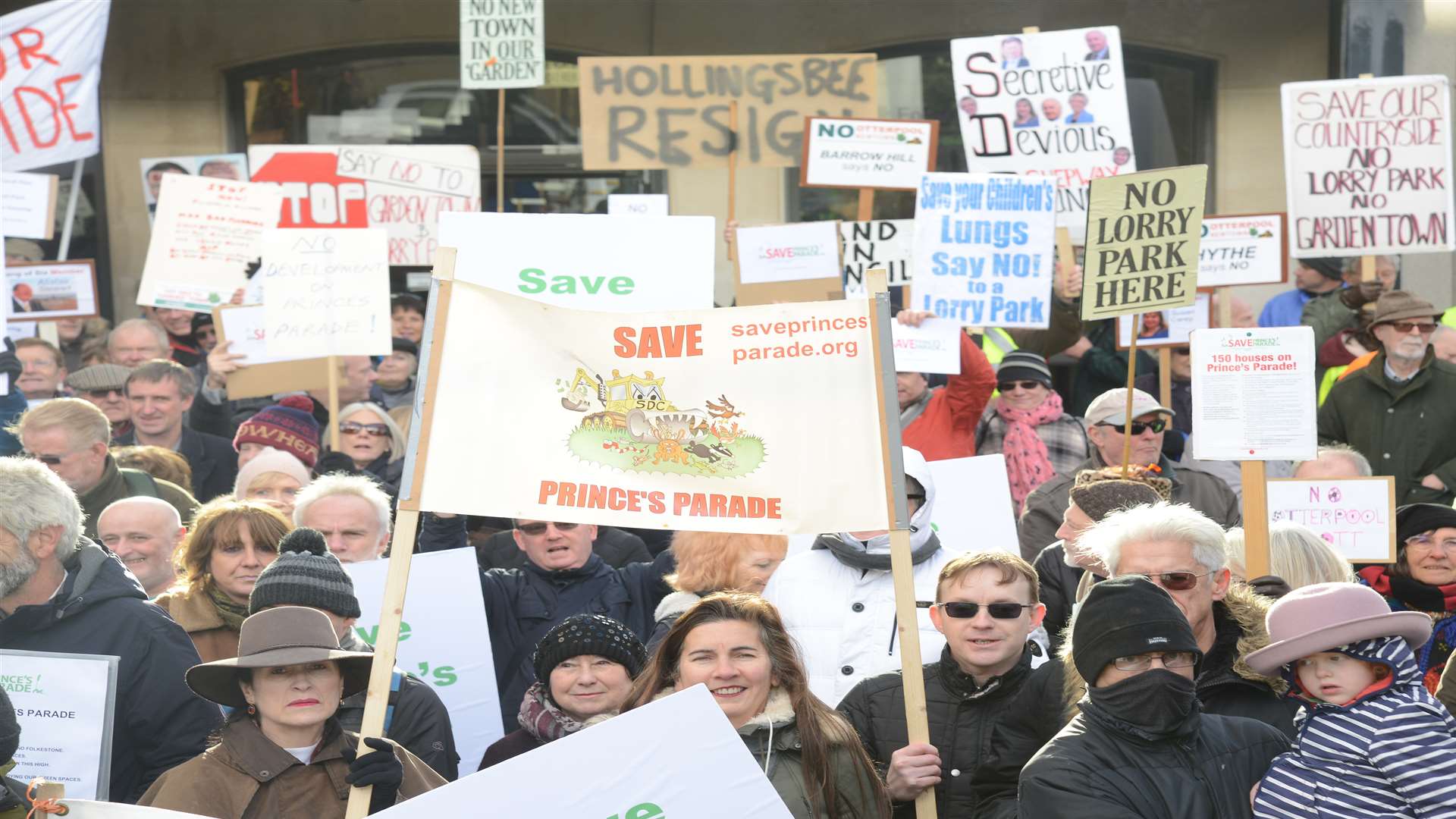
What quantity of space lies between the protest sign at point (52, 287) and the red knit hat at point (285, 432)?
139 inches

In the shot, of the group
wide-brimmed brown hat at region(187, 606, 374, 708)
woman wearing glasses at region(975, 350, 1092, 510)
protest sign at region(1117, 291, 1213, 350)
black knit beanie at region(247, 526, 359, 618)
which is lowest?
wide-brimmed brown hat at region(187, 606, 374, 708)

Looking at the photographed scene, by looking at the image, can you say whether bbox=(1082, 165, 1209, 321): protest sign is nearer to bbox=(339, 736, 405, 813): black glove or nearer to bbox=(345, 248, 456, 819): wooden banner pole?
bbox=(345, 248, 456, 819): wooden banner pole

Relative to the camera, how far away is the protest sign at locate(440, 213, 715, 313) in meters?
6.28

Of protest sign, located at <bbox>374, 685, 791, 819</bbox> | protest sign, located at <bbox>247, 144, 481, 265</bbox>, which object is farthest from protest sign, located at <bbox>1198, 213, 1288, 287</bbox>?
protest sign, located at <bbox>374, 685, 791, 819</bbox>

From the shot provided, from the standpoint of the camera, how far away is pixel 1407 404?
766cm

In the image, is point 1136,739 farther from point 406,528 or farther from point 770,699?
point 406,528

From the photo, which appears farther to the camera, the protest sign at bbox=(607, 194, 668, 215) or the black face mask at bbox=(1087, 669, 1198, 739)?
the protest sign at bbox=(607, 194, 668, 215)

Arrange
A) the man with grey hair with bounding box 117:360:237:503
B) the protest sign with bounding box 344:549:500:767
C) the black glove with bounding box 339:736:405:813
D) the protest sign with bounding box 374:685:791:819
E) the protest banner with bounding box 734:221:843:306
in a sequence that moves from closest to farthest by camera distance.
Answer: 1. the protest sign with bounding box 374:685:791:819
2. the black glove with bounding box 339:736:405:813
3. the protest sign with bounding box 344:549:500:767
4. the man with grey hair with bounding box 117:360:237:503
5. the protest banner with bounding box 734:221:843:306

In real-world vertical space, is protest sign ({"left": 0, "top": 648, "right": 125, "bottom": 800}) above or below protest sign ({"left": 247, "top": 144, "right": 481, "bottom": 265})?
below

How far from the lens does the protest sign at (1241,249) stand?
8641 millimetres

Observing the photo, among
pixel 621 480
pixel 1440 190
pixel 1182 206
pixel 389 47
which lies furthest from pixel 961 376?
pixel 389 47

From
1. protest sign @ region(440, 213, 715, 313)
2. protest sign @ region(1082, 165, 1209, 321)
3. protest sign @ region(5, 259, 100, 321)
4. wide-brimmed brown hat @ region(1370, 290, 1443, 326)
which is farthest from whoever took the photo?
protest sign @ region(5, 259, 100, 321)

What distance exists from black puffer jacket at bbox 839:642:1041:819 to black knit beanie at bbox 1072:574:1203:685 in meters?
0.53

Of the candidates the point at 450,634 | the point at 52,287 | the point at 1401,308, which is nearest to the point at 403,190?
the point at 52,287
